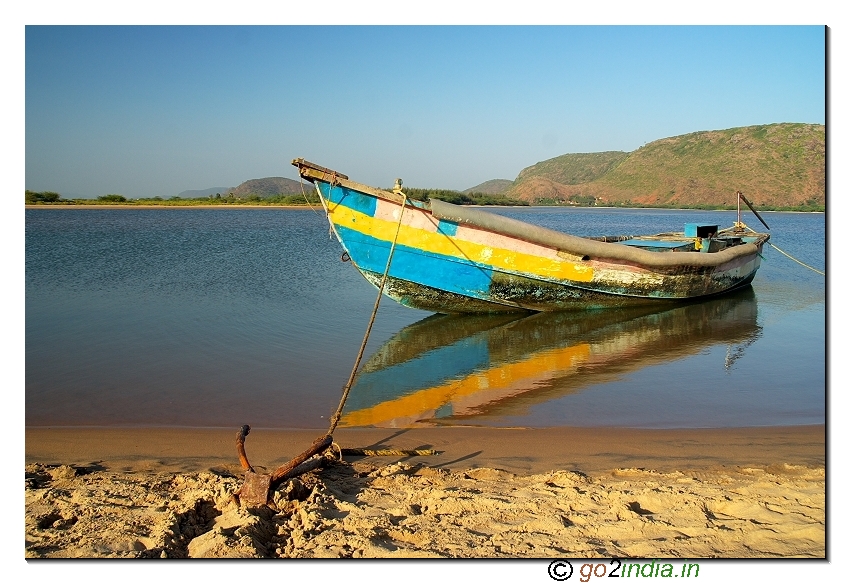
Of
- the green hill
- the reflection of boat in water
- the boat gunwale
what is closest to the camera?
the reflection of boat in water

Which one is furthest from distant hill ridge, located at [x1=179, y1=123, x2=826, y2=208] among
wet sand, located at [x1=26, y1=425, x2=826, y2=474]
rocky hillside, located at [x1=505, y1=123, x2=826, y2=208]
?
wet sand, located at [x1=26, y1=425, x2=826, y2=474]

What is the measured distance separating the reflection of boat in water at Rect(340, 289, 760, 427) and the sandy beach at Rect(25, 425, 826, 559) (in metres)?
0.87

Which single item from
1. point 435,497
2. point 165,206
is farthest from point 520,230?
point 165,206

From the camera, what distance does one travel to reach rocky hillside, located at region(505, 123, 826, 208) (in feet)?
140

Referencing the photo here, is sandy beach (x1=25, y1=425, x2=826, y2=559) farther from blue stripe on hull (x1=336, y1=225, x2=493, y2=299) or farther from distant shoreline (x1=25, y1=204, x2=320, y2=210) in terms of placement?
distant shoreline (x1=25, y1=204, x2=320, y2=210)

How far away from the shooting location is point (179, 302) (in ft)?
33.4

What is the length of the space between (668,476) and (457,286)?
5504 mm

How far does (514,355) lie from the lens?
299 inches

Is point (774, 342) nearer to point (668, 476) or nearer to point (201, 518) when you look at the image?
point (668, 476)

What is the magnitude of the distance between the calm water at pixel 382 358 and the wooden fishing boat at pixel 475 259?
0.38 meters

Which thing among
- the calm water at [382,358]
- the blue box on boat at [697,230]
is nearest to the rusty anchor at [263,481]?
the calm water at [382,358]

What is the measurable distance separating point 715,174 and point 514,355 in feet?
195

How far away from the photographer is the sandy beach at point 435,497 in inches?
111
